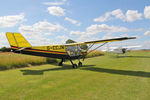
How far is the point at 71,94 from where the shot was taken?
4.63 m

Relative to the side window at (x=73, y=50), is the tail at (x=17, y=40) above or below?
above

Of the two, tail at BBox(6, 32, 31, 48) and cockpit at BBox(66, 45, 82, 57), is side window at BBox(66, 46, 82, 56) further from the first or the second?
tail at BBox(6, 32, 31, 48)

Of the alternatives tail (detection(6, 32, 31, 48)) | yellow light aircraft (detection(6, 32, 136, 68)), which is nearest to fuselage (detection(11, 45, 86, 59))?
yellow light aircraft (detection(6, 32, 136, 68))

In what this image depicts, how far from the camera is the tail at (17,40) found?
10164 mm

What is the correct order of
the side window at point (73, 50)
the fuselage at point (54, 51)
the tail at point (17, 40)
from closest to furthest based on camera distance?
the tail at point (17, 40) → the fuselage at point (54, 51) → the side window at point (73, 50)

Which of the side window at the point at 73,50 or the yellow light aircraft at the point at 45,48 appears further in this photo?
the side window at the point at 73,50

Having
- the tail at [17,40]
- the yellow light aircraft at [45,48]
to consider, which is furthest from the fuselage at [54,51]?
the tail at [17,40]

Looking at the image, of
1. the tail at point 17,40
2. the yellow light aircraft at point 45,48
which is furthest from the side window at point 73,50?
the tail at point 17,40

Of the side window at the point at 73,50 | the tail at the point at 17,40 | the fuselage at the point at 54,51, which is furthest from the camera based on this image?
the side window at the point at 73,50

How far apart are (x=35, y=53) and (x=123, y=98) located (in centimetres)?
898

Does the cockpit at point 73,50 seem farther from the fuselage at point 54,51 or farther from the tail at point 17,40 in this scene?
the tail at point 17,40

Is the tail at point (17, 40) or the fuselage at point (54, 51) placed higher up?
the tail at point (17, 40)

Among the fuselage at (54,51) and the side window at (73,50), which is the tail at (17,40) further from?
the side window at (73,50)

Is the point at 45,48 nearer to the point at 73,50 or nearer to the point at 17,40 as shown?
the point at 17,40
